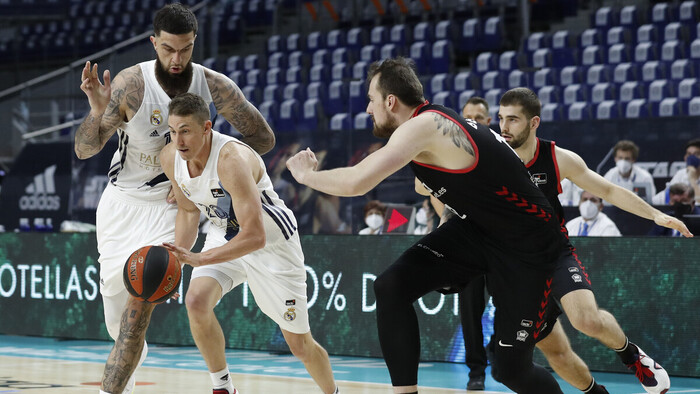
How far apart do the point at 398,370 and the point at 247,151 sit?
5.21ft

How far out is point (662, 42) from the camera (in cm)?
1452

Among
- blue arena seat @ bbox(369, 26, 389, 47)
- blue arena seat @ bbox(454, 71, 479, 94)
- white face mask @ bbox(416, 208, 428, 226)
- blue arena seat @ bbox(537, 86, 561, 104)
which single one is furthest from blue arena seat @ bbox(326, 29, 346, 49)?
white face mask @ bbox(416, 208, 428, 226)

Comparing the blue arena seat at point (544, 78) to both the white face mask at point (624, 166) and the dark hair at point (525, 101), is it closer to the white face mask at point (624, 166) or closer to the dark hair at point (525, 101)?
the white face mask at point (624, 166)

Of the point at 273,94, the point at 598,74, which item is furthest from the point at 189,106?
the point at 273,94

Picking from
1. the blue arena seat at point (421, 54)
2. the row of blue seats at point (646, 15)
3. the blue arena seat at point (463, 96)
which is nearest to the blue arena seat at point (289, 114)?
the blue arena seat at point (421, 54)

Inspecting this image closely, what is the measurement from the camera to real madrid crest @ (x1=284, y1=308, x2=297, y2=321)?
5.67 metres

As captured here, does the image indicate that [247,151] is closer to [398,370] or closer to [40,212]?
[398,370]

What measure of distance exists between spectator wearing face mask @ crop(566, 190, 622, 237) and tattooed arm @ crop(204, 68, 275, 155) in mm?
4118

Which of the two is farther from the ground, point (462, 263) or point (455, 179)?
point (455, 179)

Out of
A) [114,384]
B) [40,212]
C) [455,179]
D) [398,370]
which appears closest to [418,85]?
[455,179]

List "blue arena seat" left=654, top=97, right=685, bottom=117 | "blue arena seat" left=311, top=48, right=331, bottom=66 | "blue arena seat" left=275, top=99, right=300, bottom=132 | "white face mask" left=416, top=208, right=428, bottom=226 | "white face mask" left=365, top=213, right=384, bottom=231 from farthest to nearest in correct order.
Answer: "blue arena seat" left=311, top=48, right=331, bottom=66, "blue arena seat" left=275, top=99, right=300, bottom=132, "blue arena seat" left=654, top=97, right=685, bottom=117, "white face mask" left=365, top=213, right=384, bottom=231, "white face mask" left=416, top=208, right=428, bottom=226

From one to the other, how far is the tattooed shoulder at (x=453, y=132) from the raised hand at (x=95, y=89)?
181 cm

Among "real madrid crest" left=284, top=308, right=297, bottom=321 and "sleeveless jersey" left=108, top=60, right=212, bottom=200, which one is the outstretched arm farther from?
"sleeveless jersey" left=108, top=60, right=212, bottom=200

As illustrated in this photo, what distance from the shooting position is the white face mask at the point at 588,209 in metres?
9.28
